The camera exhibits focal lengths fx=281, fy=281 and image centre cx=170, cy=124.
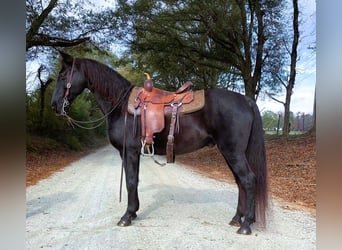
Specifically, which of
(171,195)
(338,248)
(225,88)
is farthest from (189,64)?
(338,248)

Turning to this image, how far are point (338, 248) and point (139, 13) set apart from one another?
4.44 feet

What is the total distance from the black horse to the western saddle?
0.04 m

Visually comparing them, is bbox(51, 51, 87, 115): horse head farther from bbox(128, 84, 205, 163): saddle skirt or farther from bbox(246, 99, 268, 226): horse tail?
Result: bbox(246, 99, 268, 226): horse tail

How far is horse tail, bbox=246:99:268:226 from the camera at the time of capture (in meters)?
1.43

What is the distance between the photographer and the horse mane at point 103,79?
147 cm

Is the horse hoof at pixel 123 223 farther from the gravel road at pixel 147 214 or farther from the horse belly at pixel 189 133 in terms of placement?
the horse belly at pixel 189 133

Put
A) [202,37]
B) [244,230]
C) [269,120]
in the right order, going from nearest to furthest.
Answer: [244,230], [269,120], [202,37]

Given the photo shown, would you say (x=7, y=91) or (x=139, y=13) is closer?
(x=7, y=91)

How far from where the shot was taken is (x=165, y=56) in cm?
157

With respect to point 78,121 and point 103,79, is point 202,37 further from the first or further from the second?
point 78,121

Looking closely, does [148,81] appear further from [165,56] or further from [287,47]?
[287,47]

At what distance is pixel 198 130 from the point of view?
148cm

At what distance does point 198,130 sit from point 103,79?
1.89ft

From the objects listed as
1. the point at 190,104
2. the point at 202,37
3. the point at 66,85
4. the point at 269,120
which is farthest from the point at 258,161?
the point at 66,85
